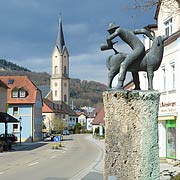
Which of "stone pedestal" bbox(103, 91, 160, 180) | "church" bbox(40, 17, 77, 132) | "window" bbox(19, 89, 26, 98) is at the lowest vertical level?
"stone pedestal" bbox(103, 91, 160, 180)

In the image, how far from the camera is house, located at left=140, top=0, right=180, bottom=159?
21781 millimetres

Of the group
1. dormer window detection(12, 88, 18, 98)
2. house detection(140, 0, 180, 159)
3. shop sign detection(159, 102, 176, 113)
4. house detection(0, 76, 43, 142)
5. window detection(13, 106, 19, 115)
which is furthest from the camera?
dormer window detection(12, 88, 18, 98)

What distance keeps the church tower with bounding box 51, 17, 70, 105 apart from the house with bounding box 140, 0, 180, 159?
361 ft

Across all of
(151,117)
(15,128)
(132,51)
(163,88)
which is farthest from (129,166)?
(15,128)

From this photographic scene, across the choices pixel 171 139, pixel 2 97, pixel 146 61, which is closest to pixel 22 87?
pixel 2 97

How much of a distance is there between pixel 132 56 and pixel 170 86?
1658 cm

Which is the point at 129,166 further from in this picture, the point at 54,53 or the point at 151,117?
the point at 54,53

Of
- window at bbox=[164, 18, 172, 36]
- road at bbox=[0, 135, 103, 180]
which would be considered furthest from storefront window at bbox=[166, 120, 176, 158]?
window at bbox=[164, 18, 172, 36]

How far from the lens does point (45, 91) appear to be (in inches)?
5281

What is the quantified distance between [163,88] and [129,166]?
18.2 metres

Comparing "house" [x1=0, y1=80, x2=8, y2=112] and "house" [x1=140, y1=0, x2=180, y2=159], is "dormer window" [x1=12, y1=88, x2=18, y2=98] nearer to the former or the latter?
"house" [x1=0, y1=80, x2=8, y2=112]

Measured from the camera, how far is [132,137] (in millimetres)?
6586

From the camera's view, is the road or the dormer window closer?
the road

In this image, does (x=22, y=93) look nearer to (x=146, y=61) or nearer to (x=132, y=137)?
(x=146, y=61)
